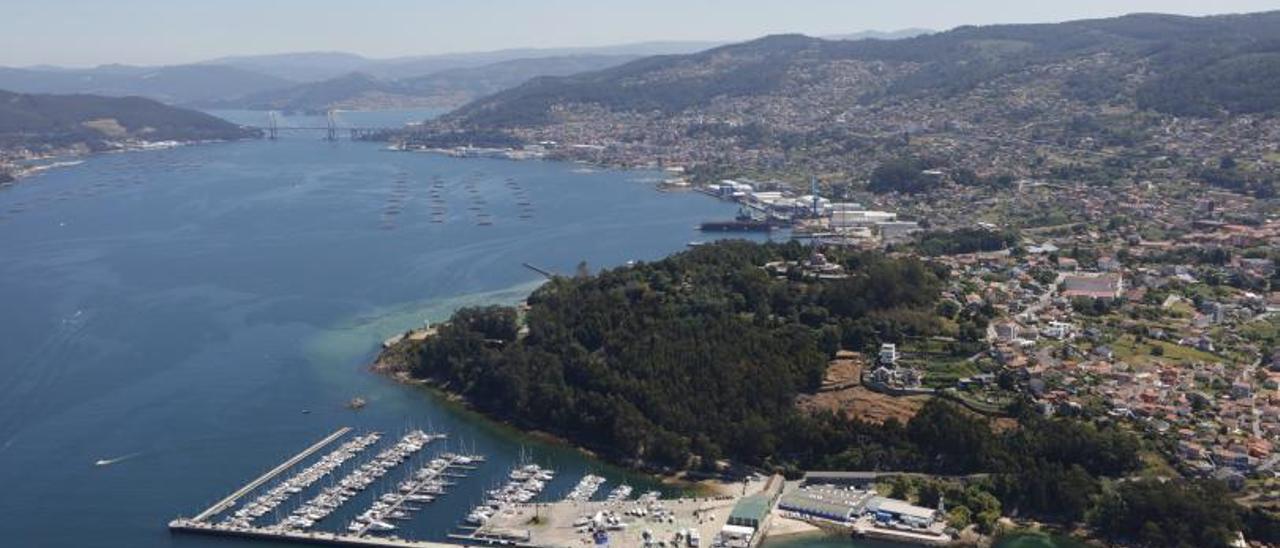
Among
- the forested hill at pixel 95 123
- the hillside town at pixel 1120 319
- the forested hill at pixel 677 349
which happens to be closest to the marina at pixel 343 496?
the forested hill at pixel 677 349

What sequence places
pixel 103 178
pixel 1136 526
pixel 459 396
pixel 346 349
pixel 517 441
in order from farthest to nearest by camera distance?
pixel 103 178 < pixel 346 349 < pixel 459 396 < pixel 517 441 < pixel 1136 526

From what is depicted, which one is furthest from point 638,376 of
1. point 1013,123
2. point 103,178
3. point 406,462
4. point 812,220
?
→ point 103,178

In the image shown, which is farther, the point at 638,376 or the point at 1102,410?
the point at 638,376

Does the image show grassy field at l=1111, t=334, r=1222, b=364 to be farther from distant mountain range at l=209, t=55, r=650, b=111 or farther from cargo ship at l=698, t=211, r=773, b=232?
distant mountain range at l=209, t=55, r=650, b=111

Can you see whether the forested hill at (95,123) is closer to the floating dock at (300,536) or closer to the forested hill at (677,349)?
the forested hill at (677,349)

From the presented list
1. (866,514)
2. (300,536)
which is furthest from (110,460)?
(866,514)

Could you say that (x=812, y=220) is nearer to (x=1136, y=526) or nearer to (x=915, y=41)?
(x=1136, y=526)
